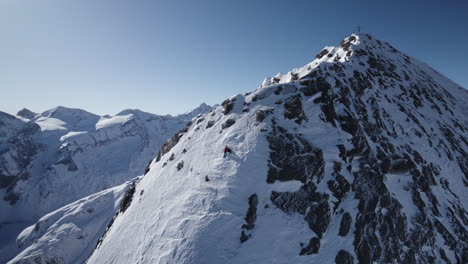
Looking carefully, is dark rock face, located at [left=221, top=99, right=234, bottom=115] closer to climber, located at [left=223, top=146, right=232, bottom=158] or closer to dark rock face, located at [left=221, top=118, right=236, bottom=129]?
dark rock face, located at [left=221, top=118, right=236, bottom=129]

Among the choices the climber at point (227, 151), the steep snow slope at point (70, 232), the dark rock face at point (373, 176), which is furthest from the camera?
the steep snow slope at point (70, 232)

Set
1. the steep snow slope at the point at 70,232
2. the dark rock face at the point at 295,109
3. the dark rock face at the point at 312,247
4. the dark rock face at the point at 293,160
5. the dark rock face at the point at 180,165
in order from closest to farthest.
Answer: the dark rock face at the point at 312,247 → the dark rock face at the point at 293,160 → the dark rock face at the point at 295,109 → the dark rock face at the point at 180,165 → the steep snow slope at the point at 70,232

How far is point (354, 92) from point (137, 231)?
3480cm

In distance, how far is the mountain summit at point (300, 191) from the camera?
15109 millimetres

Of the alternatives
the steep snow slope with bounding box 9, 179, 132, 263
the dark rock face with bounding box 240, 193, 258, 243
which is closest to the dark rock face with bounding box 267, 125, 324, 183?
the dark rock face with bounding box 240, 193, 258, 243

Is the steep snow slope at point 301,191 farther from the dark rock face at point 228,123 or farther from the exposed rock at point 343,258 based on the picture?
the dark rock face at point 228,123

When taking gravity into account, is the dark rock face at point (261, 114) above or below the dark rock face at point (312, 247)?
above

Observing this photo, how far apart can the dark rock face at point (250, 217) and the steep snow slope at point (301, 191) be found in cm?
8

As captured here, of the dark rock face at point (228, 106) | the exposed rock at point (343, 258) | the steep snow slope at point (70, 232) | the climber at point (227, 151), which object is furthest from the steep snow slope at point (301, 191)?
the steep snow slope at point (70, 232)

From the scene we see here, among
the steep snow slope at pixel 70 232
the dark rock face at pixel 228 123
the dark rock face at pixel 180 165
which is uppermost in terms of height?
the dark rock face at pixel 228 123

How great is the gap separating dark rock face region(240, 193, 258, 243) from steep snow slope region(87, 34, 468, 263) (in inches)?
3.2

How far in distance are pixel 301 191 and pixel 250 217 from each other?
203 inches

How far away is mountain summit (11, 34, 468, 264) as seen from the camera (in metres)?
15.1

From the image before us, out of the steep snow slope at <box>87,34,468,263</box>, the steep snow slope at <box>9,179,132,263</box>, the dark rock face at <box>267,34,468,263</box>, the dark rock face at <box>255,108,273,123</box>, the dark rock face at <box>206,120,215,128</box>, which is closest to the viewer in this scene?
the steep snow slope at <box>87,34,468,263</box>
